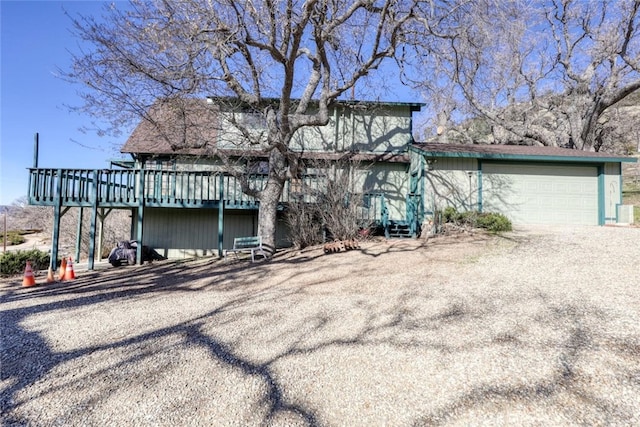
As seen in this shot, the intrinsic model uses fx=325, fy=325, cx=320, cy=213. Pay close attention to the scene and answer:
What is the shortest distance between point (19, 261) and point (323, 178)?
10362 millimetres

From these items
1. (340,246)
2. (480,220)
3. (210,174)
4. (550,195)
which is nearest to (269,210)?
(340,246)

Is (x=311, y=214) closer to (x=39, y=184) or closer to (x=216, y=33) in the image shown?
(x=216, y=33)

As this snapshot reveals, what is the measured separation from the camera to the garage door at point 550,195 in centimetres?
1256

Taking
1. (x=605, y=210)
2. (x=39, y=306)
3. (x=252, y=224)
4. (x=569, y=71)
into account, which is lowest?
(x=39, y=306)

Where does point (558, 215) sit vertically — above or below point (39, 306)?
above

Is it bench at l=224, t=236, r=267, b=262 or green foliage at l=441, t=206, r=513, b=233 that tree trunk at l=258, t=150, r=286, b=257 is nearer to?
bench at l=224, t=236, r=267, b=262

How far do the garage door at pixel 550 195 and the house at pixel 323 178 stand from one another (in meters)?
0.04

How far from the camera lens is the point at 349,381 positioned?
296 centimetres

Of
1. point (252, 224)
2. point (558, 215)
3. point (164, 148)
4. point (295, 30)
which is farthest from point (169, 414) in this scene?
point (558, 215)

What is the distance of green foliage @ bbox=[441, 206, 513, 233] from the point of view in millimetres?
10102

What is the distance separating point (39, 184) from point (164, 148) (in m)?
4.09

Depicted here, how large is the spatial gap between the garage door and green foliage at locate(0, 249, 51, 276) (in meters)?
16.3

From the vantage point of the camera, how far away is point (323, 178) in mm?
10484

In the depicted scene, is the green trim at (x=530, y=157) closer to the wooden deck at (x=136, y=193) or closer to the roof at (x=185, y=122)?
the wooden deck at (x=136, y=193)
